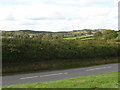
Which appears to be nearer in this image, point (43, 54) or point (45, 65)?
point (45, 65)

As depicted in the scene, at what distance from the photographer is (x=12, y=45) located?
15.4 metres

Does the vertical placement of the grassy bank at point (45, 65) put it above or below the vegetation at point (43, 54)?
below

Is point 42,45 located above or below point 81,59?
above

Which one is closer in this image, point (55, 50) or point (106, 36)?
point (55, 50)

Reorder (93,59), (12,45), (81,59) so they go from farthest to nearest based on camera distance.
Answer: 1. (93,59)
2. (81,59)
3. (12,45)

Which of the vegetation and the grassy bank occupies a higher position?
the vegetation

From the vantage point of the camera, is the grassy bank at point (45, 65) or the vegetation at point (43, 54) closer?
the grassy bank at point (45, 65)

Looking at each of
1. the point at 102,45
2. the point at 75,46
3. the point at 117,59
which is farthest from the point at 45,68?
the point at 117,59

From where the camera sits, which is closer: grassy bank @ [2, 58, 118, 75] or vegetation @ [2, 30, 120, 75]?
grassy bank @ [2, 58, 118, 75]

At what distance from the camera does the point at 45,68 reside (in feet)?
55.7

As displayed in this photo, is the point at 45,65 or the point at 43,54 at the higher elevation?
the point at 43,54

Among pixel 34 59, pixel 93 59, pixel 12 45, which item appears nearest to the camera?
pixel 12 45

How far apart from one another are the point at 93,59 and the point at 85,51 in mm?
1769

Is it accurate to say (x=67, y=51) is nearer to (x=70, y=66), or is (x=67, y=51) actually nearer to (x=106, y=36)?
(x=70, y=66)
